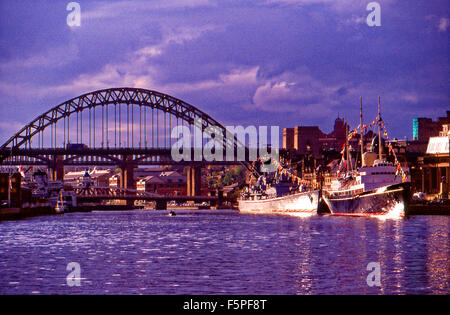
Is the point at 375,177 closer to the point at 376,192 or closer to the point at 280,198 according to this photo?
the point at 376,192

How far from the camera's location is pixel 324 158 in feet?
635

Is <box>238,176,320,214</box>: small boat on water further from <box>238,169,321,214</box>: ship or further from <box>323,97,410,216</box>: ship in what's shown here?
<box>323,97,410,216</box>: ship

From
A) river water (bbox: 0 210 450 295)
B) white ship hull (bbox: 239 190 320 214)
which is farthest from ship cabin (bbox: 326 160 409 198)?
river water (bbox: 0 210 450 295)

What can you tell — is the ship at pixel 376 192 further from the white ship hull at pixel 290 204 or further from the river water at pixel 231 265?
the river water at pixel 231 265

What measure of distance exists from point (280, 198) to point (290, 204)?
16.0 ft

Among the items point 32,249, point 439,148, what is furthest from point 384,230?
point 439,148

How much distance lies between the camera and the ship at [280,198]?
121312 mm

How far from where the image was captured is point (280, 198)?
136m

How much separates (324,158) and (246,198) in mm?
23701

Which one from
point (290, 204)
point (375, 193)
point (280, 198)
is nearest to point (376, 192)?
point (375, 193)

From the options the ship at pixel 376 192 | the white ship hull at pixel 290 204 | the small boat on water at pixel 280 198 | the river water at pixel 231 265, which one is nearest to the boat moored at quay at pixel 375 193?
the ship at pixel 376 192

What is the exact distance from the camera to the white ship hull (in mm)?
119188

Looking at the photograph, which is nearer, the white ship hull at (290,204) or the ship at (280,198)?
the white ship hull at (290,204)
